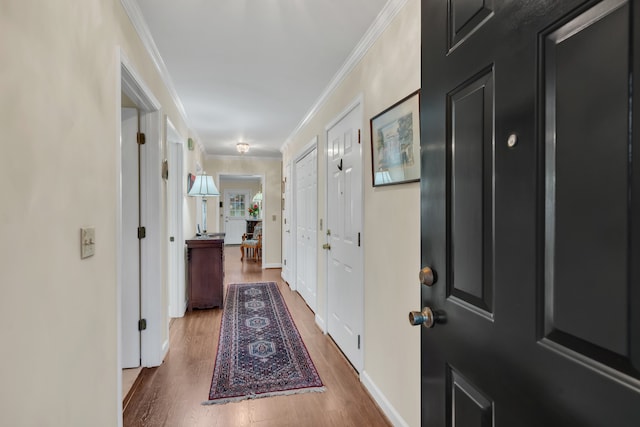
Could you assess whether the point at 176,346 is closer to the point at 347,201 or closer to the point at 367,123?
the point at 347,201

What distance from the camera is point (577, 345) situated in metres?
0.52

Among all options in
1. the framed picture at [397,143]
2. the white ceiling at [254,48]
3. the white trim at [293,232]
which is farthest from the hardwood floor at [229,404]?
the white ceiling at [254,48]

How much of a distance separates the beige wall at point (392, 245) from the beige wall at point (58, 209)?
1.45 meters

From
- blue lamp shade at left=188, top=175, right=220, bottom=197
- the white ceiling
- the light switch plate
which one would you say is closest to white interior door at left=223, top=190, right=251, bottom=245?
blue lamp shade at left=188, top=175, right=220, bottom=197

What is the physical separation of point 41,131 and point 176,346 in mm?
2441

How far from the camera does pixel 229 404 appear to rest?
2.05 m

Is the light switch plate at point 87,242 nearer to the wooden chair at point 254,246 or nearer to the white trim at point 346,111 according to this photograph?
the white trim at point 346,111

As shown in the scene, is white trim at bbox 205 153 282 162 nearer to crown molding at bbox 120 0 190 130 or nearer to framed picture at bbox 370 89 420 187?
crown molding at bbox 120 0 190 130

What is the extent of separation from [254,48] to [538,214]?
2244 mm

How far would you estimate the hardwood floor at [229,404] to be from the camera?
1.90 meters

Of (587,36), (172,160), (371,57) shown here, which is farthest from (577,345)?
(172,160)

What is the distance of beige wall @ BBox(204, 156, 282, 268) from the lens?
6.67 meters

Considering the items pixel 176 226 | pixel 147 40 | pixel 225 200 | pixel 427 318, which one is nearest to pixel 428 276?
pixel 427 318

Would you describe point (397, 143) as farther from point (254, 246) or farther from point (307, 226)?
point (254, 246)
